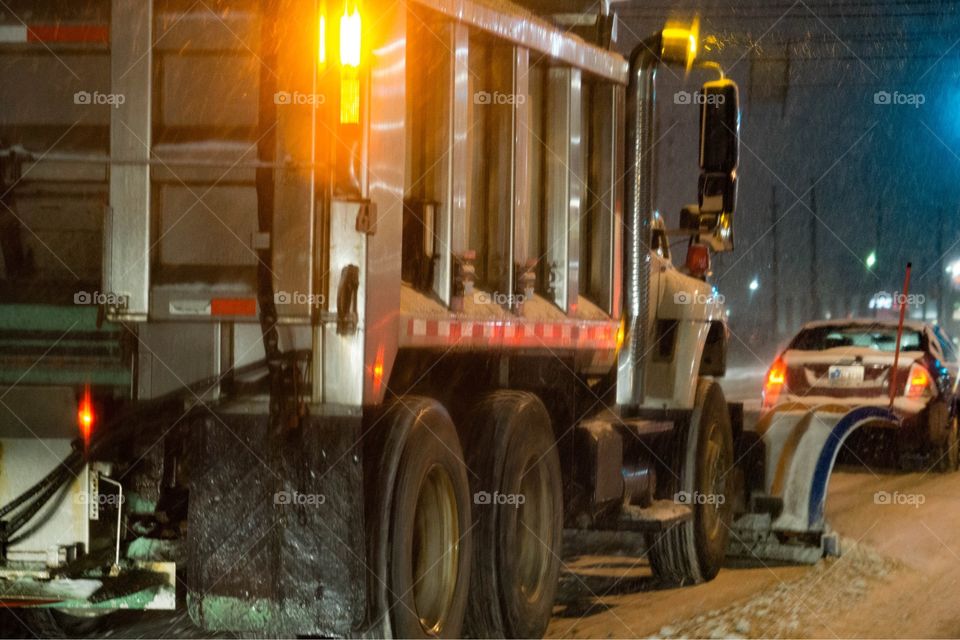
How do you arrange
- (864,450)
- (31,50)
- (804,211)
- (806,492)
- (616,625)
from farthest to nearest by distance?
(804,211) < (864,450) < (806,492) < (616,625) < (31,50)

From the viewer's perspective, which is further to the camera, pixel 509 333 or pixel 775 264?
pixel 775 264

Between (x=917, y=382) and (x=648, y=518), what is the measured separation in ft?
25.0

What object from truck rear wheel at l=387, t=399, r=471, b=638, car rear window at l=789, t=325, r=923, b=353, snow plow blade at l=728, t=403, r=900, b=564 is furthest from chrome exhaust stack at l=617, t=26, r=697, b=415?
car rear window at l=789, t=325, r=923, b=353

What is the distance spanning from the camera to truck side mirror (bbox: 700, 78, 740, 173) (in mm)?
8516

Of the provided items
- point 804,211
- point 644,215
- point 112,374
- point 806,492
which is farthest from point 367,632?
point 804,211

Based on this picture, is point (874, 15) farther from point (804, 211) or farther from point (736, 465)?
point (804, 211)

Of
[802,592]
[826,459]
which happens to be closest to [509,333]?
[802,592]

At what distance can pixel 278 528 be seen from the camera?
5.40 meters

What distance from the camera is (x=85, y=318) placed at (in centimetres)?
567

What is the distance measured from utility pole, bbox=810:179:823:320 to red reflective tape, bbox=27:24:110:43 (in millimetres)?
36871

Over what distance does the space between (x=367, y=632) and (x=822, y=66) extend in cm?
2726

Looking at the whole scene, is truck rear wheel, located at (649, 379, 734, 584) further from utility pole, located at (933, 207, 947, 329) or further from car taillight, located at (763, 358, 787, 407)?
utility pole, located at (933, 207, 947, 329)

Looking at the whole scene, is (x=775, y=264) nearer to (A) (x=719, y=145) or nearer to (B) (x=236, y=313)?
(A) (x=719, y=145)

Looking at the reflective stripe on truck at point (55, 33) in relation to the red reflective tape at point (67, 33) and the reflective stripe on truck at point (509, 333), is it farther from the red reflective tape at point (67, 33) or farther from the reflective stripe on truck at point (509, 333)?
the reflective stripe on truck at point (509, 333)
